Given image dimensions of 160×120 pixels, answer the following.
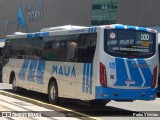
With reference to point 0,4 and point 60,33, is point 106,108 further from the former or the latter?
point 0,4

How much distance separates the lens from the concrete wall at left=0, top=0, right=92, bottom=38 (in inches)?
2494

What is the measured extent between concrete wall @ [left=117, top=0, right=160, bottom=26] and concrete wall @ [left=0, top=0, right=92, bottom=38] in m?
8.21

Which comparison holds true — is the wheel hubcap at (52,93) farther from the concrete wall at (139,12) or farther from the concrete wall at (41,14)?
the concrete wall at (41,14)

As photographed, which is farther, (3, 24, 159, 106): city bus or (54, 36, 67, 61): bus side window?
(54, 36, 67, 61): bus side window

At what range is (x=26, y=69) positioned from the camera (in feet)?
63.1

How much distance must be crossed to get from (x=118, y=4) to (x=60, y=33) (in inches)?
1623

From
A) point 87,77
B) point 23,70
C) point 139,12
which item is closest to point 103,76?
point 87,77

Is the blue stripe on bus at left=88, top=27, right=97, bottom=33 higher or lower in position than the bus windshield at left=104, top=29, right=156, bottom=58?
higher

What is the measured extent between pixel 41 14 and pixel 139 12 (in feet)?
82.3

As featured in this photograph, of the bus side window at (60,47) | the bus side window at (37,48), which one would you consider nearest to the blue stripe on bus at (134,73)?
the bus side window at (60,47)

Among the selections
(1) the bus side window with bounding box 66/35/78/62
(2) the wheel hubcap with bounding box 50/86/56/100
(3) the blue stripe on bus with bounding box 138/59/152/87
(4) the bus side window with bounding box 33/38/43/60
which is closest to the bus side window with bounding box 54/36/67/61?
(1) the bus side window with bounding box 66/35/78/62

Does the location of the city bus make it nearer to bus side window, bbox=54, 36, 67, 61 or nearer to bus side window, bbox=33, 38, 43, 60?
bus side window, bbox=54, 36, 67, 61

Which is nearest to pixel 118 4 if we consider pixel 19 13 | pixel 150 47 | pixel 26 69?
pixel 19 13

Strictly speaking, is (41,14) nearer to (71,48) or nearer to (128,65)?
(71,48)
